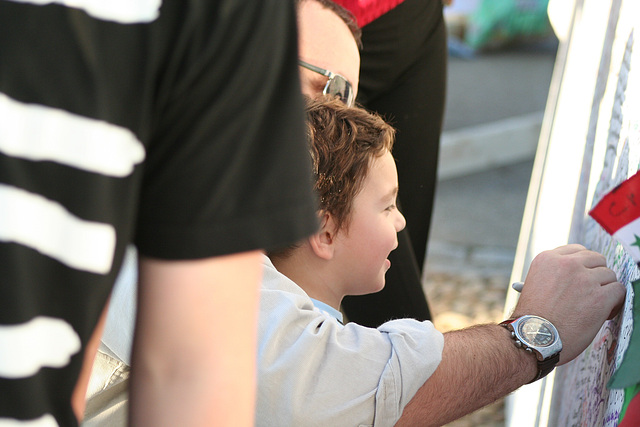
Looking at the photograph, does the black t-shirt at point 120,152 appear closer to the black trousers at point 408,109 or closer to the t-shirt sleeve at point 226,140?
the t-shirt sleeve at point 226,140

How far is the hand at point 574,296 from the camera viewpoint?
131 cm

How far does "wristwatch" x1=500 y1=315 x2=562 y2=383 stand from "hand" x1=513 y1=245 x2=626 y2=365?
0.01 metres

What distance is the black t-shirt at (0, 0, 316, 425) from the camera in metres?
0.60

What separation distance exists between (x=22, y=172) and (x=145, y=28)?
15 centimetres

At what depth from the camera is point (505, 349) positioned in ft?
4.40

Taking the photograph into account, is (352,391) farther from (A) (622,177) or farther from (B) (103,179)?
(B) (103,179)

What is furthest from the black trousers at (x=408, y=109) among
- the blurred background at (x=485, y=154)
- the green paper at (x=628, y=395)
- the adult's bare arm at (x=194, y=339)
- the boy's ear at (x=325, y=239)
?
the adult's bare arm at (x=194, y=339)

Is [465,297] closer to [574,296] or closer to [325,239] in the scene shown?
[325,239]

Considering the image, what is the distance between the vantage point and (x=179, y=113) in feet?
2.03

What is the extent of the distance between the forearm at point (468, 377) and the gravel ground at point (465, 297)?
2189 mm

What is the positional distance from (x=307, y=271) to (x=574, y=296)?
0.53 m

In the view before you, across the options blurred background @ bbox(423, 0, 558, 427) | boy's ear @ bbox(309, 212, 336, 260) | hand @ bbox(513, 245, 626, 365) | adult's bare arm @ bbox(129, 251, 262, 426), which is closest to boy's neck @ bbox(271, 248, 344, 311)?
boy's ear @ bbox(309, 212, 336, 260)

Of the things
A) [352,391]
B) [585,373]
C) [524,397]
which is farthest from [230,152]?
[524,397]

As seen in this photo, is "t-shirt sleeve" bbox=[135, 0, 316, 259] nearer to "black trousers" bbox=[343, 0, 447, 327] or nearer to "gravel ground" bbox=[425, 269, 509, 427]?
"black trousers" bbox=[343, 0, 447, 327]
